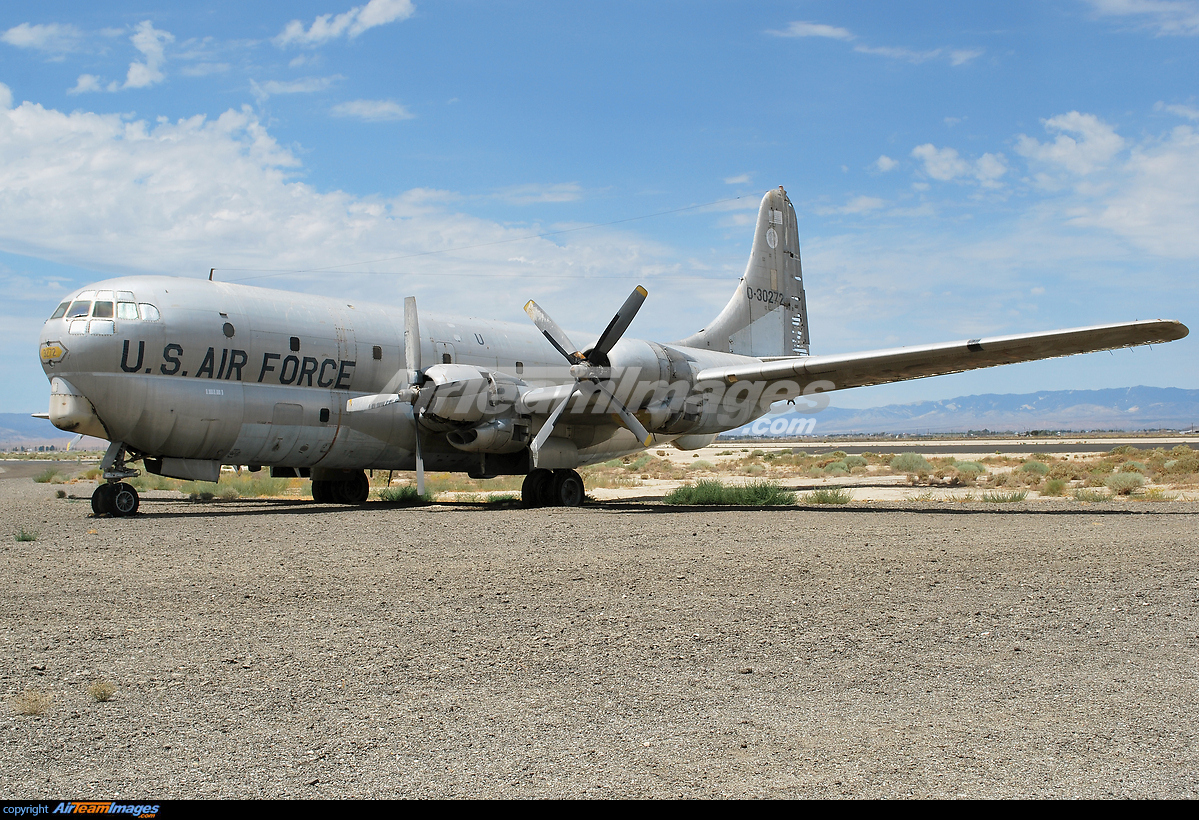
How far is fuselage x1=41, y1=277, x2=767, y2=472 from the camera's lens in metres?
15.7

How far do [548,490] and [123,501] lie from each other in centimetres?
833

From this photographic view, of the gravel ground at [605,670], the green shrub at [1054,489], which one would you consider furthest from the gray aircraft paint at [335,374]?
the green shrub at [1054,489]

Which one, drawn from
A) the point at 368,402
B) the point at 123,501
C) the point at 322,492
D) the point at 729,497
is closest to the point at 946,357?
the point at 729,497

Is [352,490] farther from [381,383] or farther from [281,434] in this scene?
[281,434]

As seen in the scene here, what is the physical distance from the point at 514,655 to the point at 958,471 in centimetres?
3335

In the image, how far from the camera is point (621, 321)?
60.6 feet

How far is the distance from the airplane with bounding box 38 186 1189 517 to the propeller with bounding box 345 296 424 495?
4 centimetres

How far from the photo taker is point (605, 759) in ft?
13.8

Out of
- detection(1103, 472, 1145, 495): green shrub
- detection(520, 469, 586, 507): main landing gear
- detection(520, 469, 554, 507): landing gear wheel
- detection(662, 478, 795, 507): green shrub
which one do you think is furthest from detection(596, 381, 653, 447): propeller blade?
detection(1103, 472, 1145, 495): green shrub

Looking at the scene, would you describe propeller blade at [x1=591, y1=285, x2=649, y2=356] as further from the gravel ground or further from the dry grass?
the dry grass

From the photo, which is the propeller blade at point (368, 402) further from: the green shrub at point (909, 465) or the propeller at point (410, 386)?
the green shrub at point (909, 465)

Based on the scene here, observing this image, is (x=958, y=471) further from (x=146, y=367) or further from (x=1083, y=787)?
(x=1083, y=787)

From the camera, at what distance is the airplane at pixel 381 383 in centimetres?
1587
